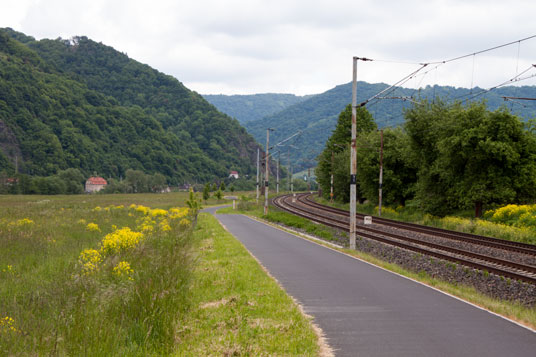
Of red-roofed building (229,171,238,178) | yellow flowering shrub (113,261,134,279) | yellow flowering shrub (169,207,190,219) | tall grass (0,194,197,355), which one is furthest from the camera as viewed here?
red-roofed building (229,171,238,178)

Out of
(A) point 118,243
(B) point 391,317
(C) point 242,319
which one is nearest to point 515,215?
(B) point 391,317

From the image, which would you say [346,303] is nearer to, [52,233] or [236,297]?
[236,297]

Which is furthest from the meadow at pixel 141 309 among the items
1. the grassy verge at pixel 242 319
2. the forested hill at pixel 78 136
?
the forested hill at pixel 78 136

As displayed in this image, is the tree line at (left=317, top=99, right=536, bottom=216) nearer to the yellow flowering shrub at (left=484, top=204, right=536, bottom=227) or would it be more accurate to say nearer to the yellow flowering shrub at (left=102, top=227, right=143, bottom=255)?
the yellow flowering shrub at (left=484, top=204, right=536, bottom=227)

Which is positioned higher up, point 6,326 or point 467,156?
point 467,156

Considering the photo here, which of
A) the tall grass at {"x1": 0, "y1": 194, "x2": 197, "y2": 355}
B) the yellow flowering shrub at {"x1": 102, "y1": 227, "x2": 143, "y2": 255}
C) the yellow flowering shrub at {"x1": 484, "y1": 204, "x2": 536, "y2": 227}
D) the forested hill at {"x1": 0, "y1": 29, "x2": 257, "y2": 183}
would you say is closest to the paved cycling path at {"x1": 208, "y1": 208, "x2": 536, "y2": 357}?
the tall grass at {"x1": 0, "y1": 194, "x2": 197, "y2": 355}

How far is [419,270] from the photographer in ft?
56.4

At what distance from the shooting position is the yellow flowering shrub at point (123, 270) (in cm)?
1098

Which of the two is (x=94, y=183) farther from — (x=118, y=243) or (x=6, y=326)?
(x=6, y=326)

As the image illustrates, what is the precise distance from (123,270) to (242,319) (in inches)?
166

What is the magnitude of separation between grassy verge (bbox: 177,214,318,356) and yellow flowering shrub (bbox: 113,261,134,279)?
155cm

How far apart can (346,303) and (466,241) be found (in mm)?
16075

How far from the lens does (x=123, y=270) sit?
11.4 m

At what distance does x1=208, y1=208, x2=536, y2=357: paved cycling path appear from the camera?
709 cm
